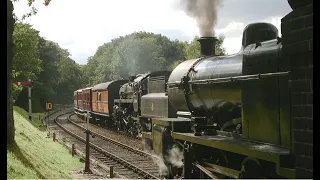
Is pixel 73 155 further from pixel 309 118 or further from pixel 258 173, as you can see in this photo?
pixel 309 118

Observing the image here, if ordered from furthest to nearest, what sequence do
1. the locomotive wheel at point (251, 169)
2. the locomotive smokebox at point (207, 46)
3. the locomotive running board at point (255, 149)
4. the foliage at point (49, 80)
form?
the foliage at point (49, 80)
the locomotive smokebox at point (207, 46)
the locomotive wheel at point (251, 169)
the locomotive running board at point (255, 149)

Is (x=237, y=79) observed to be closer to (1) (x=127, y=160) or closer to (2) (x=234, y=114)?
(2) (x=234, y=114)

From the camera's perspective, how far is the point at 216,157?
7652 millimetres

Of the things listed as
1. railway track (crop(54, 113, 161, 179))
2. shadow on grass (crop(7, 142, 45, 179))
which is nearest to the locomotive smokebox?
railway track (crop(54, 113, 161, 179))

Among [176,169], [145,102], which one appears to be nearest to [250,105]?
[176,169]

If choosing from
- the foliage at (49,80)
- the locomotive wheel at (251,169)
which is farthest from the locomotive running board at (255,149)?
the foliage at (49,80)

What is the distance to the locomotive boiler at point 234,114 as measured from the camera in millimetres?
5125

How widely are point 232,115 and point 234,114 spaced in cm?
11

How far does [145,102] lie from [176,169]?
5.97 meters

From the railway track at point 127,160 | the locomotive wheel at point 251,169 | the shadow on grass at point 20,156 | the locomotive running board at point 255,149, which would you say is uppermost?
the locomotive running board at point 255,149

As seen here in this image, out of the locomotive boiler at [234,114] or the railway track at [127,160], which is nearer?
the locomotive boiler at [234,114]

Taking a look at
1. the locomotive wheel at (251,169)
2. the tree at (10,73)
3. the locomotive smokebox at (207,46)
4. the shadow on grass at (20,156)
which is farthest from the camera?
the locomotive smokebox at (207,46)

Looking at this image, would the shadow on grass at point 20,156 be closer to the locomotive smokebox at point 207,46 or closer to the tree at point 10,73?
the tree at point 10,73

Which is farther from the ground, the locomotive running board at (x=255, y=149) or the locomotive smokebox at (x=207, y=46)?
the locomotive smokebox at (x=207, y=46)
